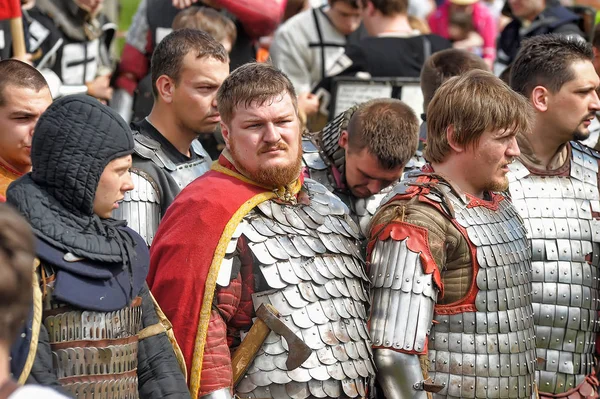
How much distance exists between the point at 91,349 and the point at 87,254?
0.96 ft

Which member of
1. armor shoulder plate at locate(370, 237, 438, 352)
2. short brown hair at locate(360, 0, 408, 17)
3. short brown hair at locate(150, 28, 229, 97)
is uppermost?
short brown hair at locate(360, 0, 408, 17)

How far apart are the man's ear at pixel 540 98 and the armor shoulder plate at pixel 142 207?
1800mm

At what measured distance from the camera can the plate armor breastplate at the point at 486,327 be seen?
468 cm

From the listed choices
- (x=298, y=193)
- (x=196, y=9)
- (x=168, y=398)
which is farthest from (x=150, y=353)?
(x=196, y=9)

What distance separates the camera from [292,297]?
4340 mm

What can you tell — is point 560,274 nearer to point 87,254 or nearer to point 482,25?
Result: point 87,254

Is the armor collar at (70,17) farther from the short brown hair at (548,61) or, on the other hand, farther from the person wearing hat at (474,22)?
the person wearing hat at (474,22)

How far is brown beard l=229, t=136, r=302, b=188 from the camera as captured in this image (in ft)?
14.6

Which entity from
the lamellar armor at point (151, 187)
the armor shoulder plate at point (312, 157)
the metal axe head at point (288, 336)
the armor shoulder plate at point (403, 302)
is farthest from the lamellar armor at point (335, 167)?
the metal axe head at point (288, 336)

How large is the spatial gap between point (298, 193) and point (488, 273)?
79cm

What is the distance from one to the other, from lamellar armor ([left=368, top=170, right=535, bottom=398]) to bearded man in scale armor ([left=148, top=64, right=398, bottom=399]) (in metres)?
0.11

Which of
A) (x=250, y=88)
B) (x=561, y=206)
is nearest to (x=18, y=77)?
(x=250, y=88)

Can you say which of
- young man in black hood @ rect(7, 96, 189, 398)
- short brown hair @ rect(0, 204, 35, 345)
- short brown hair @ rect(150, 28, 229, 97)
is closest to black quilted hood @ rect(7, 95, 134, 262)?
young man in black hood @ rect(7, 96, 189, 398)

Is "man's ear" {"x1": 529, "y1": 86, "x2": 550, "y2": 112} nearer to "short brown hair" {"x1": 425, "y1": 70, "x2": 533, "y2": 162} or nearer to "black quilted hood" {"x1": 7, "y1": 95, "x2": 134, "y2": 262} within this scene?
"short brown hair" {"x1": 425, "y1": 70, "x2": 533, "y2": 162}
